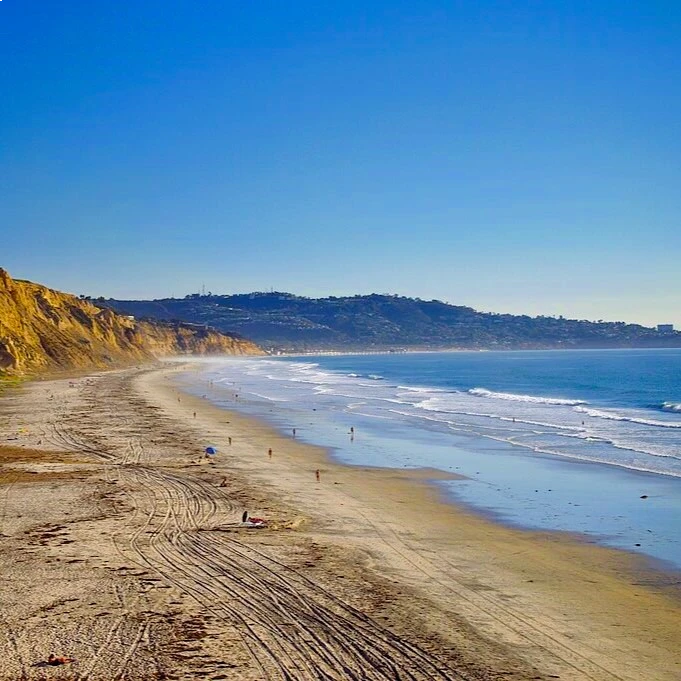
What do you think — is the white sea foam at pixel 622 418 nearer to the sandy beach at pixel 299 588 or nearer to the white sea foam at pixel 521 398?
the white sea foam at pixel 521 398

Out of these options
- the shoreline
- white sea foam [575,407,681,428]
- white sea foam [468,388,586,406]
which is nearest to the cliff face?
white sea foam [468,388,586,406]

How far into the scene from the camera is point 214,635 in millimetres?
11141

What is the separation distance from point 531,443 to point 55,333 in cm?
7586

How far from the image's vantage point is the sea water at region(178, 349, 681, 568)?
69.9 ft

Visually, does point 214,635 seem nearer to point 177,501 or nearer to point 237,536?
point 237,536

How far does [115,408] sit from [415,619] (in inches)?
1641

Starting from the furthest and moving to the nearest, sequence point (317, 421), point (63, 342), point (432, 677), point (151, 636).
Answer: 1. point (63, 342)
2. point (317, 421)
3. point (151, 636)
4. point (432, 677)

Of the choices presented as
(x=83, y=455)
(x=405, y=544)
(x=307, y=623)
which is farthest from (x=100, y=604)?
(x=83, y=455)

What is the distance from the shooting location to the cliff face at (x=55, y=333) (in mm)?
77312

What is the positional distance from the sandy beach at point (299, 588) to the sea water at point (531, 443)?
A: 7.38 ft

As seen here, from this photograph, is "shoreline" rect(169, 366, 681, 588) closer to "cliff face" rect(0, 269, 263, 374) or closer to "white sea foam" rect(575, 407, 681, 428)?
"white sea foam" rect(575, 407, 681, 428)

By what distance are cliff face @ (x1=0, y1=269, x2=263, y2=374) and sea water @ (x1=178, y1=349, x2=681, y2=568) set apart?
19.6 meters

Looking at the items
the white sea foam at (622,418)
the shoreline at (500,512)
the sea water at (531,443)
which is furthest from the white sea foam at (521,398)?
the shoreline at (500,512)

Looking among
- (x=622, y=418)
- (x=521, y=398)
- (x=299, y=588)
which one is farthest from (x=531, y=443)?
(x=521, y=398)
